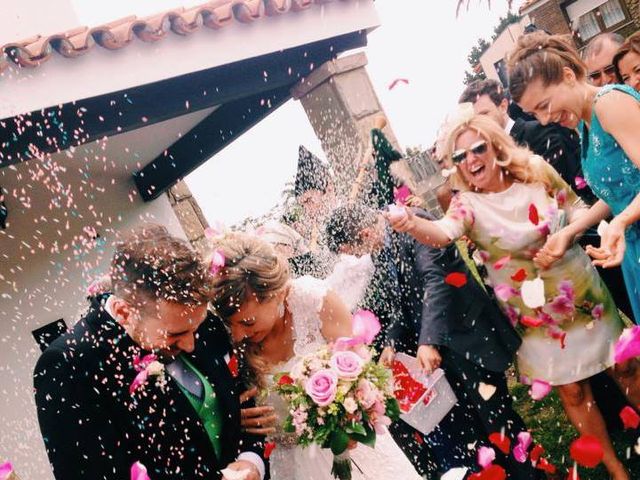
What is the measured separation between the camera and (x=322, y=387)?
7.39ft

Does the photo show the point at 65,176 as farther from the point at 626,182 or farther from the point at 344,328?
the point at 626,182

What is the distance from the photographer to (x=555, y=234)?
273 centimetres

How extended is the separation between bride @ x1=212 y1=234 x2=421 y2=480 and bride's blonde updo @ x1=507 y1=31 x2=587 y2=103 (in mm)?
1521

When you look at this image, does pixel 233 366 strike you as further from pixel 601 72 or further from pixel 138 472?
pixel 601 72

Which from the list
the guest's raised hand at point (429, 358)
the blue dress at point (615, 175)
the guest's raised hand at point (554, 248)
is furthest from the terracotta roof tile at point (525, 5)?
the guest's raised hand at point (429, 358)

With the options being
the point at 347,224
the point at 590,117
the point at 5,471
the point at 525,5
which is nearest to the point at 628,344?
Answer: the point at 590,117

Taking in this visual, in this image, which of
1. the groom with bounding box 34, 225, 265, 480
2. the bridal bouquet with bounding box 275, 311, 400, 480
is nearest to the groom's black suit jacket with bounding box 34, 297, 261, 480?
the groom with bounding box 34, 225, 265, 480

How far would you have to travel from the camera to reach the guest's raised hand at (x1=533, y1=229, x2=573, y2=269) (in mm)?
2676

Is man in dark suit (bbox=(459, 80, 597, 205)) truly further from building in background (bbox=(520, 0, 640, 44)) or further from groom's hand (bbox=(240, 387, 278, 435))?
building in background (bbox=(520, 0, 640, 44))

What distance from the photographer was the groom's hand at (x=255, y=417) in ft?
8.41

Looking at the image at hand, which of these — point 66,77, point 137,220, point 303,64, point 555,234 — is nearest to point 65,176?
point 137,220

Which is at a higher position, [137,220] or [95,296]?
[137,220]

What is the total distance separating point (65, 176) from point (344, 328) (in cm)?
556

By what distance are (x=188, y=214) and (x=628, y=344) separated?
8093mm
